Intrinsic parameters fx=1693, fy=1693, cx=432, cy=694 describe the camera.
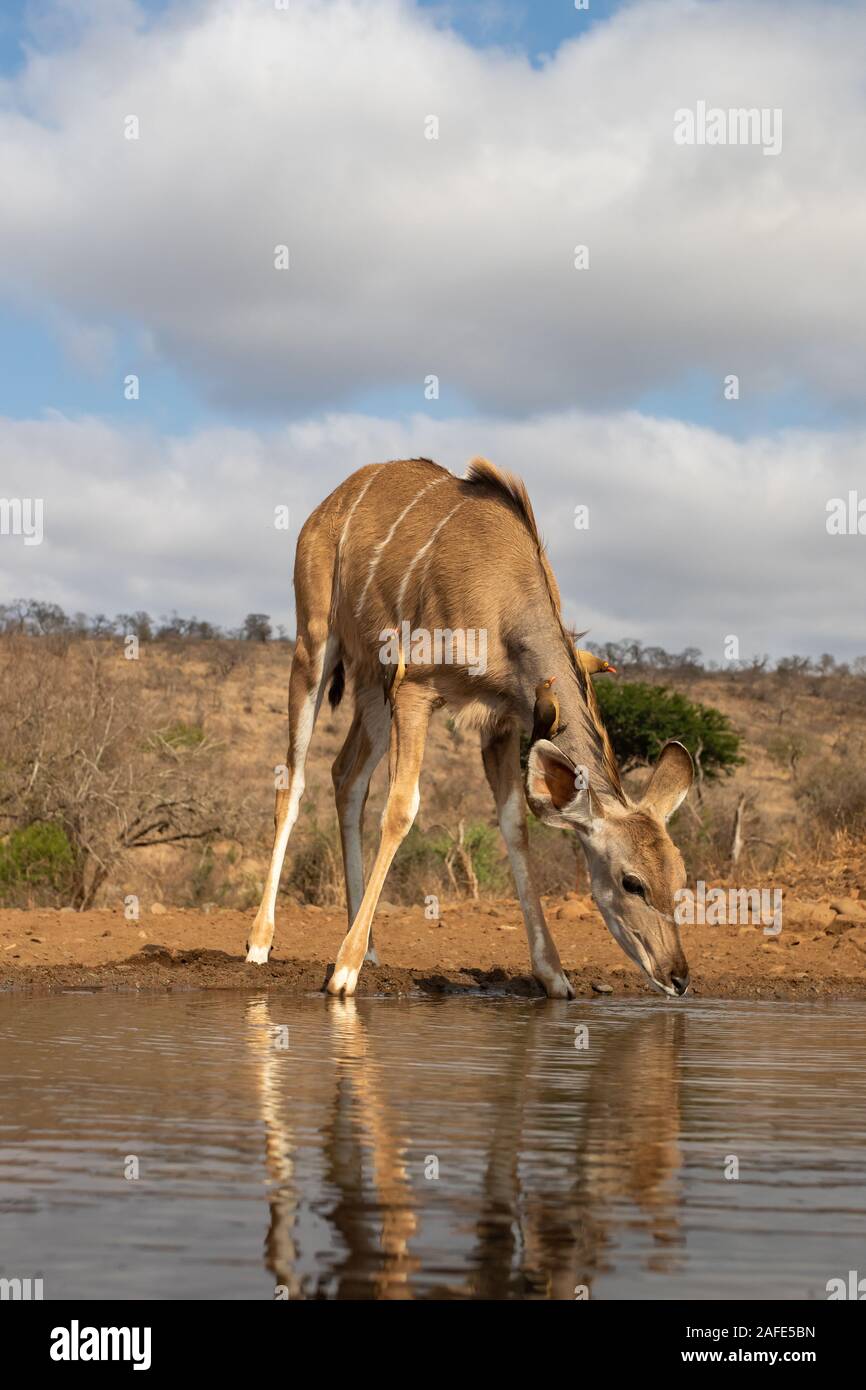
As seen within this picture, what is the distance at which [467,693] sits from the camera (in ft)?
36.0

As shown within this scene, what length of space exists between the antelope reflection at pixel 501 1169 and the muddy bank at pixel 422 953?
3.35 meters

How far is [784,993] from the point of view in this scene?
11.1m

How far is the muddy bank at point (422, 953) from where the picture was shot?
11172 mm

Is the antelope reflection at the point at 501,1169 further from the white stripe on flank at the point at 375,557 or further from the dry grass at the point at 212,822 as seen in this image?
the dry grass at the point at 212,822

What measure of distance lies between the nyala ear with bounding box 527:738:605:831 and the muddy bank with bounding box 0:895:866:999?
1516mm

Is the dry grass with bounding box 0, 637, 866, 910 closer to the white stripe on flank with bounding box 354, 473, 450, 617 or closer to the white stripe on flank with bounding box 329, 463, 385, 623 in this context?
the white stripe on flank with bounding box 329, 463, 385, 623

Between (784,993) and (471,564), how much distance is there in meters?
3.48

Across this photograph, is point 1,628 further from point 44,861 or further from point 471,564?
point 471,564

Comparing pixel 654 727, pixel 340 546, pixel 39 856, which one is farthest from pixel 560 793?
pixel 654 727

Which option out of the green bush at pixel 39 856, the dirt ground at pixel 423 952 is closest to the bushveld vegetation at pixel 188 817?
the green bush at pixel 39 856

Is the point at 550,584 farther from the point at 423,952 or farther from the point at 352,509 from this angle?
the point at 423,952

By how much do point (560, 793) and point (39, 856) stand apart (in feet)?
40.9

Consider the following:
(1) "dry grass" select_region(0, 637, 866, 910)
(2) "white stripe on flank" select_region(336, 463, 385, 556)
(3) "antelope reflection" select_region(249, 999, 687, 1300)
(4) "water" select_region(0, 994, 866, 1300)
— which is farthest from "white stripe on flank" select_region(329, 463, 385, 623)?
(1) "dry grass" select_region(0, 637, 866, 910)
